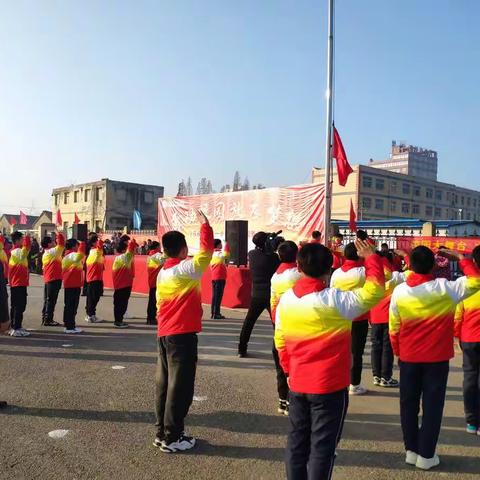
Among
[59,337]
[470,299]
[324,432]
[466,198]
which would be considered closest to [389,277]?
[470,299]

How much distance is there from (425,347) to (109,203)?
44.9m

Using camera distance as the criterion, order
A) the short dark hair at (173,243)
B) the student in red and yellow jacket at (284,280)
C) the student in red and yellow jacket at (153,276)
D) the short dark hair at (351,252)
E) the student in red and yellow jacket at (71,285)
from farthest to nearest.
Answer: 1. the student in red and yellow jacket at (153,276)
2. the student in red and yellow jacket at (71,285)
3. the short dark hair at (351,252)
4. the student in red and yellow jacket at (284,280)
5. the short dark hair at (173,243)

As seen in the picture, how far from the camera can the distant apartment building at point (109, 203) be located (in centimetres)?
4631

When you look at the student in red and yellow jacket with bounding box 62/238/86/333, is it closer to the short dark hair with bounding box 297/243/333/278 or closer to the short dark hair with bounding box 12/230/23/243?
the short dark hair with bounding box 12/230/23/243

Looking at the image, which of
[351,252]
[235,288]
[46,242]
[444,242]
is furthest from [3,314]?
[444,242]

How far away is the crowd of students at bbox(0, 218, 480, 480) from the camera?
2.98 m

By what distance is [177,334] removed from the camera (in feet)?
14.0

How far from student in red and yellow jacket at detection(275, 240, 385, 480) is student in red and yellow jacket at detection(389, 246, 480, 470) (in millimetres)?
1077

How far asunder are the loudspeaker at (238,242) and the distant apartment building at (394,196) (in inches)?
1574

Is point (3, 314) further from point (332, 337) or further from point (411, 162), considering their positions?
point (411, 162)

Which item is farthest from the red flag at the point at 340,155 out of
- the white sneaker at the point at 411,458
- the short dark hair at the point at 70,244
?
the white sneaker at the point at 411,458

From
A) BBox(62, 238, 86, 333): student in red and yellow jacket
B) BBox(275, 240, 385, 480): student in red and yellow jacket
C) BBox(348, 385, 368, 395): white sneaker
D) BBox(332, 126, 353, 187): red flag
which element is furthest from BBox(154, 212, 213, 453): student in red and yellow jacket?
BBox(332, 126, 353, 187): red flag

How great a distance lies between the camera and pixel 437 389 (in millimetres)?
3869

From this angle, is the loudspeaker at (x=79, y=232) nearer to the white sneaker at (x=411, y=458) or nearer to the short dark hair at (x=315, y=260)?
the white sneaker at (x=411, y=458)
